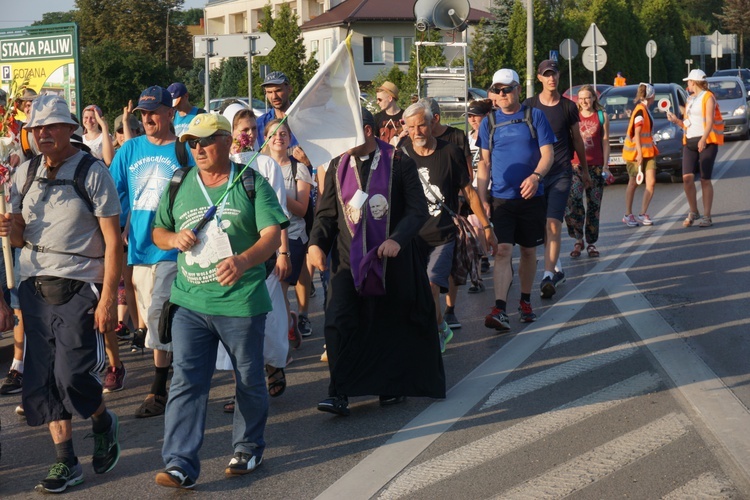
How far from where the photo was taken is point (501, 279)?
8930 millimetres

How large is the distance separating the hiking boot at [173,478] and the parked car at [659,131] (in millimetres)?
15197

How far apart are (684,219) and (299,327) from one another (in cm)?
811

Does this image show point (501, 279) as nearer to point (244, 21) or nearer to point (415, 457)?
point (415, 457)

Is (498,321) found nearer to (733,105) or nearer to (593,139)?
(593,139)

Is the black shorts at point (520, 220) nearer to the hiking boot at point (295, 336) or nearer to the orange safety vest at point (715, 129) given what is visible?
the hiking boot at point (295, 336)

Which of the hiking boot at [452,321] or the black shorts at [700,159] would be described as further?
the black shorts at [700,159]

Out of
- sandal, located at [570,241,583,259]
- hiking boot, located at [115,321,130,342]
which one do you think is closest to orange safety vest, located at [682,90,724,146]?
sandal, located at [570,241,583,259]

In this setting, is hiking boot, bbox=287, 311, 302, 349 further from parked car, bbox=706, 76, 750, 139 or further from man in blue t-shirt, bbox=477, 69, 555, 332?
parked car, bbox=706, 76, 750, 139

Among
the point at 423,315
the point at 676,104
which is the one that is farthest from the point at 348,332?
the point at 676,104

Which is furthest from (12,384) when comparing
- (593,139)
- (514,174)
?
(593,139)

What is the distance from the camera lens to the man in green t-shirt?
17.4ft

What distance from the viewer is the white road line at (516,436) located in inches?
210

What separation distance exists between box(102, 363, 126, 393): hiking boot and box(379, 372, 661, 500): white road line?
2.81m

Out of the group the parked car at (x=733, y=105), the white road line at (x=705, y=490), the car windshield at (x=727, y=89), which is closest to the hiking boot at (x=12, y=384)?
the white road line at (x=705, y=490)
